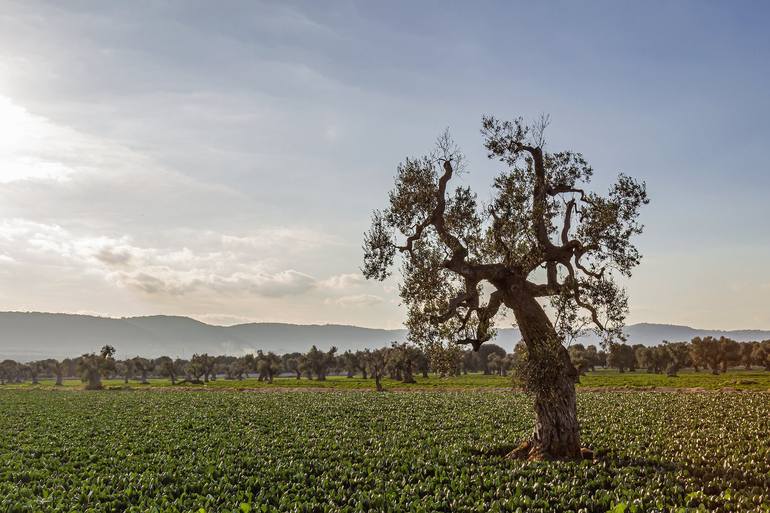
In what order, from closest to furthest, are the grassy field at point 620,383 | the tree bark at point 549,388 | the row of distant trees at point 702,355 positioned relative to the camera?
the tree bark at point 549,388
the grassy field at point 620,383
the row of distant trees at point 702,355

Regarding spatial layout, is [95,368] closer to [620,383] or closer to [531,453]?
[620,383]

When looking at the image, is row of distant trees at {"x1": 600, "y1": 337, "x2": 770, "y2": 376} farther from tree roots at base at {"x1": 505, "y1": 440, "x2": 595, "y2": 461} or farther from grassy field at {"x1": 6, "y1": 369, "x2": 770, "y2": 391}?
tree roots at base at {"x1": 505, "y1": 440, "x2": 595, "y2": 461}

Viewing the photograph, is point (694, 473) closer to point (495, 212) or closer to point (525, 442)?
point (525, 442)

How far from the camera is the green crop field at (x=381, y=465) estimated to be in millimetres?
19906

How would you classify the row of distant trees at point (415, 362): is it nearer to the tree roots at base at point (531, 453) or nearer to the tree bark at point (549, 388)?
the tree roots at base at point (531, 453)

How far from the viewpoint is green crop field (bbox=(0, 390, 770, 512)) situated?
65.3 ft

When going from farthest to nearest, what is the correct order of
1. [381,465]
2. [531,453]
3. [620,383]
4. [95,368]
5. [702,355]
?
[702,355], [95,368], [620,383], [531,453], [381,465]

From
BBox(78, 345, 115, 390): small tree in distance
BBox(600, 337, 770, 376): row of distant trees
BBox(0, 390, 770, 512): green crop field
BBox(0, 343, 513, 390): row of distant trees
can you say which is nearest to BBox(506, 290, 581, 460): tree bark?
BBox(0, 390, 770, 512): green crop field

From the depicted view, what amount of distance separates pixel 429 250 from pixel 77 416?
138 ft

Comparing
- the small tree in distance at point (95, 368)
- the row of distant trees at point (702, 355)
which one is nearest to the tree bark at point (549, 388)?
the row of distant trees at point (702, 355)

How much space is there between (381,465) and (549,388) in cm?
859

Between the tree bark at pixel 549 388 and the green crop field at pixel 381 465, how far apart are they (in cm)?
166

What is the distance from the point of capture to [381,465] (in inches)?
1011

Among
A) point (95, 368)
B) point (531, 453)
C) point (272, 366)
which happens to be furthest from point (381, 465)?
point (272, 366)
